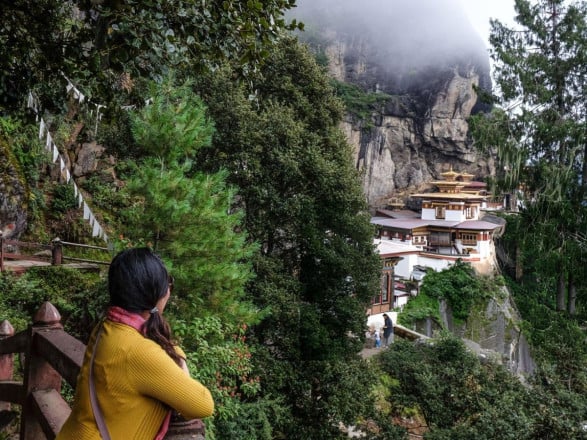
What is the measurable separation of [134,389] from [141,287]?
0.26 meters

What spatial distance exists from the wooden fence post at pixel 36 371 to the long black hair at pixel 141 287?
763 millimetres

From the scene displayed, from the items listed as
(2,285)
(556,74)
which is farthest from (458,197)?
(2,285)

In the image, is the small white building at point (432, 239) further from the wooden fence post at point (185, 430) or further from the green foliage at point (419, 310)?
the wooden fence post at point (185, 430)

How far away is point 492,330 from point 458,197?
9257mm

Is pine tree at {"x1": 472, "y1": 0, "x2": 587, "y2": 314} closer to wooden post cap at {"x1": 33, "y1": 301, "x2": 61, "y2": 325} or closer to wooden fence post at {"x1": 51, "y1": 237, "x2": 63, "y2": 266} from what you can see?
wooden fence post at {"x1": 51, "y1": 237, "x2": 63, "y2": 266}

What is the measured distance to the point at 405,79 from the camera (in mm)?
35438

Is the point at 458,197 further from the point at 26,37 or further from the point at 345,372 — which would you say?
the point at 26,37

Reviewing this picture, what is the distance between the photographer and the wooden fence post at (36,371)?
1.79 metres

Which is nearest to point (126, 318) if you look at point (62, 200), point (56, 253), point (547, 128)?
point (56, 253)

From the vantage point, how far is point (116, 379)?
1.13 m

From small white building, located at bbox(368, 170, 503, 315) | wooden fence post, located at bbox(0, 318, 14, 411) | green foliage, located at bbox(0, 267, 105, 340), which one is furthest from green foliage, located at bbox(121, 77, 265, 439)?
small white building, located at bbox(368, 170, 503, 315)

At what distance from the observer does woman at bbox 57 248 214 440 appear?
111 centimetres

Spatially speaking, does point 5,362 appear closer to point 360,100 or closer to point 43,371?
point 43,371

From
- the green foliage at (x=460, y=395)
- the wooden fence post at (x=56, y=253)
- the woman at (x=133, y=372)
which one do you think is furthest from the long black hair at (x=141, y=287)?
the wooden fence post at (x=56, y=253)
